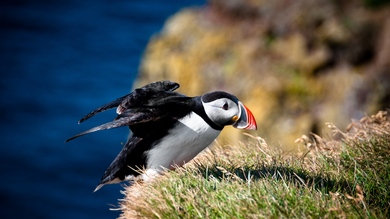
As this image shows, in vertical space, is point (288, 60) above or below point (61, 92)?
below

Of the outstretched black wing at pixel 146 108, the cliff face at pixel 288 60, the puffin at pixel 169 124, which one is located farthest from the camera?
the cliff face at pixel 288 60

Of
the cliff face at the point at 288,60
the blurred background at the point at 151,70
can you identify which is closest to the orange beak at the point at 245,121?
the blurred background at the point at 151,70

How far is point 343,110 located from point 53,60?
21.4m

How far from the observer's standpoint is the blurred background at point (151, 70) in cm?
1487

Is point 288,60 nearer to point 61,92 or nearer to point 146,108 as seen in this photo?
point 146,108

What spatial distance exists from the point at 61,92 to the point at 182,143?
2504cm

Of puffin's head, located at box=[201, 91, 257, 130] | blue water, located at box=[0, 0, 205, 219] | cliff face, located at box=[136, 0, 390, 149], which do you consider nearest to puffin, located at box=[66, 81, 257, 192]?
puffin's head, located at box=[201, 91, 257, 130]

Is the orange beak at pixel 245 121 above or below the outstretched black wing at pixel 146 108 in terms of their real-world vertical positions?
below

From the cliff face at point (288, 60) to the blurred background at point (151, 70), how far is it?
0.03 meters

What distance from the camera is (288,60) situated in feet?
51.2

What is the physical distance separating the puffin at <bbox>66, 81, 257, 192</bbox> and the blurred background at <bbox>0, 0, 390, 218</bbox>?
1.43 ft

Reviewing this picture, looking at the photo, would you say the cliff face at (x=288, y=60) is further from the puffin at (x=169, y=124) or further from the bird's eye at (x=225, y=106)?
the bird's eye at (x=225, y=106)

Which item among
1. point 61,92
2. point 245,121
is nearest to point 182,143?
point 245,121

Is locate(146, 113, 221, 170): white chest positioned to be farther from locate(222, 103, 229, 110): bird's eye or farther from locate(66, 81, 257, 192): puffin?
locate(222, 103, 229, 110): bird's eye
